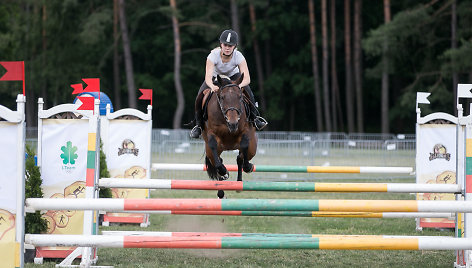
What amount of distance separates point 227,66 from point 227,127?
898 mm

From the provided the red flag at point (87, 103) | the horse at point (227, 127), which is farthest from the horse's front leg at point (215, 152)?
the red flag at point (87, 103)

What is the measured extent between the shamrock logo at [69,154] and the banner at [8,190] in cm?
255

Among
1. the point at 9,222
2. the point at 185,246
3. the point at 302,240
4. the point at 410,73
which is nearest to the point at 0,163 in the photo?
the point at 9,222

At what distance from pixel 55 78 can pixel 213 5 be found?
36.2 ft

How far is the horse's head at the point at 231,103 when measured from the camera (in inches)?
233

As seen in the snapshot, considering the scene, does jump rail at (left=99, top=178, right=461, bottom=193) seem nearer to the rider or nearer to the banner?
the rider

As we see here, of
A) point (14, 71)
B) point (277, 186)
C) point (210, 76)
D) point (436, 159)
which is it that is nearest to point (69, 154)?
point (210, 76)

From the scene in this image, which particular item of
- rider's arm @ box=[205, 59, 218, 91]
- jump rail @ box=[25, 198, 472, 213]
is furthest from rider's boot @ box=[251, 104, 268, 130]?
jump rail @ box=[25, 198, 472, 213]

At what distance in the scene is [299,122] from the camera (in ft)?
145

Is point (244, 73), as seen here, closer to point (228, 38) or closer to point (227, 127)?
point (228, 38)

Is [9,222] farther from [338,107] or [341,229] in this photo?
[338,107]

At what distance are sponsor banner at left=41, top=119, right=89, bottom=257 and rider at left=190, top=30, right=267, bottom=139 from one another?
4.56 ft

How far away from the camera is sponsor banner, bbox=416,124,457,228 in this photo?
31.6 ft

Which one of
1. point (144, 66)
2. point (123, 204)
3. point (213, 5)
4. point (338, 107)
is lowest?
point (123, 204)
